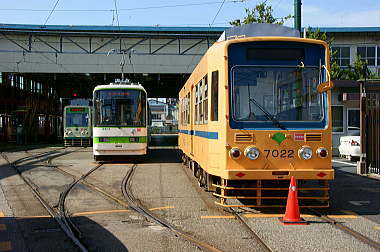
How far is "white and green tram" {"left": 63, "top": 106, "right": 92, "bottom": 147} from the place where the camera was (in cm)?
3003

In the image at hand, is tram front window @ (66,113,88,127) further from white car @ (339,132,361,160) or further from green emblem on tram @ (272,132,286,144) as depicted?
green emblem on tram @ (272,132,286,144)

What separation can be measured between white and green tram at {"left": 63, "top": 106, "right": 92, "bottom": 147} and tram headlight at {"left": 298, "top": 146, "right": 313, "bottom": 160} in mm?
24068

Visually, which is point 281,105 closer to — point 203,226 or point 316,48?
point 316,48

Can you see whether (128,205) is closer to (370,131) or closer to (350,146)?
(370,131)

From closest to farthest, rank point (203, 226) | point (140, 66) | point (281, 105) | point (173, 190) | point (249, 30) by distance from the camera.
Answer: point (203, 226) → point (281, 105) → point (249, 30) → point (173, 190) → point (140, 66)

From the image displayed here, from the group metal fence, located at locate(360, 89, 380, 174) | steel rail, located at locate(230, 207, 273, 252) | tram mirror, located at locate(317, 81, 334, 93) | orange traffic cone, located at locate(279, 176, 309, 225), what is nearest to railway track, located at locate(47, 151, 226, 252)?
steel rail, located at locate(230, 207, 273, 252)

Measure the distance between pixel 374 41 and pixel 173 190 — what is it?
91.9ft

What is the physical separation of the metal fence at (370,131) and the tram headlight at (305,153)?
21.1 ft

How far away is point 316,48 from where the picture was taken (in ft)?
26.0

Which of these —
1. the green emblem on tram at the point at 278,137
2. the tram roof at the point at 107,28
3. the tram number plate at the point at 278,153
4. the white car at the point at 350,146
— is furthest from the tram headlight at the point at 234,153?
the tram roof at the point at 107,28

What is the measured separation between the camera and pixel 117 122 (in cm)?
1667

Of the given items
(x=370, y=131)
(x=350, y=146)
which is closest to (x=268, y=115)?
(x=370, y=131)

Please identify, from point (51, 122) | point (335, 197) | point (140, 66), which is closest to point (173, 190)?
point (335, 197)

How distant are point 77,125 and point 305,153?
79.9 ft
